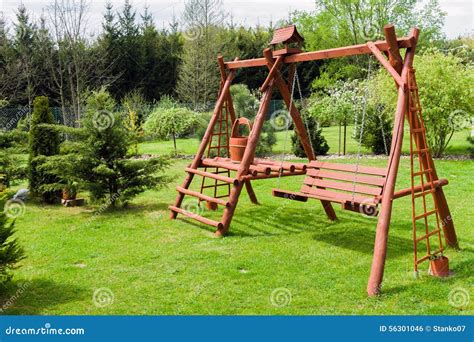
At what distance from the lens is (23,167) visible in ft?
32.9

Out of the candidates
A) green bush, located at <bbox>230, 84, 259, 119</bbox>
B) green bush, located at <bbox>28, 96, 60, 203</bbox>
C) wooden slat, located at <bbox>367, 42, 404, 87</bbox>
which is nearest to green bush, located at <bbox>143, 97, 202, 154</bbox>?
green bush, located at <bbox>230, 84, 259, 119</bbox>

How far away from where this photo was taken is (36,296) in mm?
5188

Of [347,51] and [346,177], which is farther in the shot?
[346,177]

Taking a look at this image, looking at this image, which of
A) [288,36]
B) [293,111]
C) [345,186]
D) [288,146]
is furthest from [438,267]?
[288,146]

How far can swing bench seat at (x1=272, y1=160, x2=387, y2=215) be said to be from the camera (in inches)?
230

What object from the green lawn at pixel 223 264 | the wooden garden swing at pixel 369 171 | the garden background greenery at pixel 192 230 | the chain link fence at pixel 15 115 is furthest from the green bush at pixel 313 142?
the chain link fence at pixel 15 115

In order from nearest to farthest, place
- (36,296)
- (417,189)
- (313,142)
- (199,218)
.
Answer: (36,296)
(417,189)
(199,218)
(313,142)

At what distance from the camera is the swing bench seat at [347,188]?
5840 millimetres

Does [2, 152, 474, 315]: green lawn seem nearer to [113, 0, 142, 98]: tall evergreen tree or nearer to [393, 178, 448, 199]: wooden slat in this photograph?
[393, 178, 448, 199]: wooden slat

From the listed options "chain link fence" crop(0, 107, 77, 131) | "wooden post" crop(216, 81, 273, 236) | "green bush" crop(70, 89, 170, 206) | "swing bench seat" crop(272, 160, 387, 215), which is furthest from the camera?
"chain link fence" crop(0, 107, 77, 131)

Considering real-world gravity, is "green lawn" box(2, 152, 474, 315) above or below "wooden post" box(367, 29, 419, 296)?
below

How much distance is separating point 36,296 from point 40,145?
5.31m

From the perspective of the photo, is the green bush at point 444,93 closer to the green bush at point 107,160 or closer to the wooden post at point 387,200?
the green bush at point 107,160

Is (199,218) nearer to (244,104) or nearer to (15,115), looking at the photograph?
(244,104)
